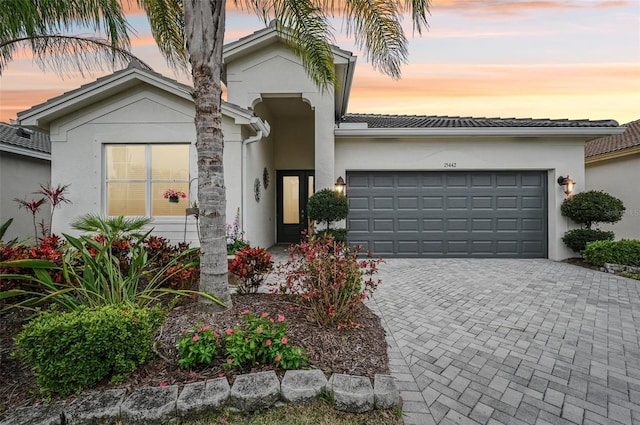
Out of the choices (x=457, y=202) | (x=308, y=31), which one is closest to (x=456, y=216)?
(x=457, y=202)

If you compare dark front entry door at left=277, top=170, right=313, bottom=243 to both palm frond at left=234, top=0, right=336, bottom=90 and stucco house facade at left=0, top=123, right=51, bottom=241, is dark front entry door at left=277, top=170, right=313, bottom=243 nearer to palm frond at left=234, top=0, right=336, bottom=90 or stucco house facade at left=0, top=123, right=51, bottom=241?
palm frond at left=234, top=0, right=336, bottom=90

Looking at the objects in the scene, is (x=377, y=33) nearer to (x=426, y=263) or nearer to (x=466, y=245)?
(x=426, y=263)

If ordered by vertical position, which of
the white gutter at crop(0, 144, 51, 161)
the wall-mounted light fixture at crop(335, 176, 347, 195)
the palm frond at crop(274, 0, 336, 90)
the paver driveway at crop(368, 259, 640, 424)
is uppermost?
the palm frond at crop(274, 0, 336, 90)

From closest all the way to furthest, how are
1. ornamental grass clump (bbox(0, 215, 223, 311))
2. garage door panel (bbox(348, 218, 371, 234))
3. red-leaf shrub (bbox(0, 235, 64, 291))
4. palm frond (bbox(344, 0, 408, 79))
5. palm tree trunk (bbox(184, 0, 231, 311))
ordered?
ornamental grass clump (bbox(0, 215, 223, 311))
palm tree trunk (bbox(184, 0, 231, 311))
red-leaf shrub (bbox(0, 235, 64, 291))
palm frond (bbox(344, 0, 408, 79))
garage door panel (bbox(348, 218, 371, 234))

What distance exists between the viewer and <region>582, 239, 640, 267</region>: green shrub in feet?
21.4

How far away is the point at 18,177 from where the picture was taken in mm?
9500

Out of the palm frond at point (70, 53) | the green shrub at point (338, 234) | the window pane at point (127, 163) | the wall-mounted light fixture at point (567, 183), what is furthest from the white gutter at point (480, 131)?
the palm frond at point (70, 53)

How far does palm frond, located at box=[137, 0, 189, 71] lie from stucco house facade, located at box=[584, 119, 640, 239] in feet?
41.8

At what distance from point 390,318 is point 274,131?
887 cm

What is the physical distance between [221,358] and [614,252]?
29.3 ft

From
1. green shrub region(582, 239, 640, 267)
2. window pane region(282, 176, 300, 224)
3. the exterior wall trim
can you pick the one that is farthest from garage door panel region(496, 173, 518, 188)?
window pane region(282, 176, 300, 224)

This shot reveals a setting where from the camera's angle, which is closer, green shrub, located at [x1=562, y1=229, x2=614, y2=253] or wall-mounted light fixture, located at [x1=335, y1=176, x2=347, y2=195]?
green shrub, located at [x1=562, y1=229, x2=614, y2=253]

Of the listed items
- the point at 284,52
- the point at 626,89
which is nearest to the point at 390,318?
the point at 284,52

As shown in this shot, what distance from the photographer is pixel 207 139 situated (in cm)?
326
